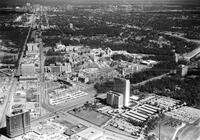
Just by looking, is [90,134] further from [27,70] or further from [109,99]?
[27,70]

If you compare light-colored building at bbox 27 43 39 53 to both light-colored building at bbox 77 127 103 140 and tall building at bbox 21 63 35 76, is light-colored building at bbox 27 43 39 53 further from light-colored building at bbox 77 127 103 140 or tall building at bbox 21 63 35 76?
light-colored building at bbox 77 127 103 140

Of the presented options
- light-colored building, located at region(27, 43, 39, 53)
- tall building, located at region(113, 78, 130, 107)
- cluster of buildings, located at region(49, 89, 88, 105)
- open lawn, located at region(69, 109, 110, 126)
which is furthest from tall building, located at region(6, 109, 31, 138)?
light-colored building, located at region(27, 43, 39, 53)

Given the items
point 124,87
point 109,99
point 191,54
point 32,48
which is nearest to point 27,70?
point 109,99

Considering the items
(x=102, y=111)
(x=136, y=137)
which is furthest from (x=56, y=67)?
(x=136, y=137)

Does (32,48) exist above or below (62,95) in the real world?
above

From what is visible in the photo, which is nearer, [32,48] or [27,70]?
[27,70]

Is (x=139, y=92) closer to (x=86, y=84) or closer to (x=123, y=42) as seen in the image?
(x=86, y=84)
